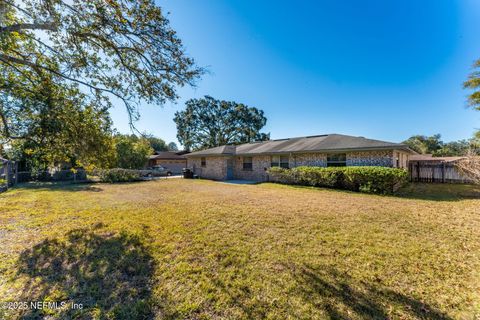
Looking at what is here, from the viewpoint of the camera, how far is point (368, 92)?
49.0 ft

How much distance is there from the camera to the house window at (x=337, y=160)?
12.6 meters

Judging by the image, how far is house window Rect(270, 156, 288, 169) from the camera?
50.6ft

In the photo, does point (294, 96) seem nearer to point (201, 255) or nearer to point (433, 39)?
point (433, 39)

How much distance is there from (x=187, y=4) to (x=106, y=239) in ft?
25.6

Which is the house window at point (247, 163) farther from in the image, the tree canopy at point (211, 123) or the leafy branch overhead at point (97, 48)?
the tree canopy at point (211, 123)

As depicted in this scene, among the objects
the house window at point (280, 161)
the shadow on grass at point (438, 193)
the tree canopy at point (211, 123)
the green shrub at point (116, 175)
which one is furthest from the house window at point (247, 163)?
the tree canopy at point (211, 123)

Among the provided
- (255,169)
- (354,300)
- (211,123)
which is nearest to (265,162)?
(255,169)

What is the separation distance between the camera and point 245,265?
125 inches

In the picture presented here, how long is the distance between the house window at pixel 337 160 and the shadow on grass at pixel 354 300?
440 inches

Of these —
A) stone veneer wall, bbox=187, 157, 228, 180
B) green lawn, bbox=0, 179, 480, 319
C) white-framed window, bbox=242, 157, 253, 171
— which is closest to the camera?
green lawn, bbox=0, 179, 480, 319

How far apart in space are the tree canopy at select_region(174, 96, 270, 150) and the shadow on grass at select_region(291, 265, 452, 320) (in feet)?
116

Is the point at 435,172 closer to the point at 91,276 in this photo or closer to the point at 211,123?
the point at 91,276

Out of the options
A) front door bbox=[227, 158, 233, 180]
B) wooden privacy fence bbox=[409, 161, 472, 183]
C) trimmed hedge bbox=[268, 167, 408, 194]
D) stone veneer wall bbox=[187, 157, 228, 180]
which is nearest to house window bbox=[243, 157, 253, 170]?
front door bbox=[227, 158, 233, 180]

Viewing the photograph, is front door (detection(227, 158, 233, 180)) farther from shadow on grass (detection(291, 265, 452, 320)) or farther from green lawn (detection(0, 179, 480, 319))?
shadow on grass (detection(291, 265, 452, 320))
